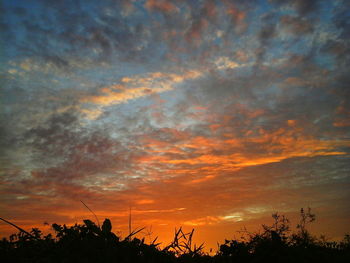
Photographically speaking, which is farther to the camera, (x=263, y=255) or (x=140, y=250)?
(x=263, y=255)

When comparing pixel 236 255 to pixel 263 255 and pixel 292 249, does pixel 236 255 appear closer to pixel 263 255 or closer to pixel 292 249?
pixel 263 255

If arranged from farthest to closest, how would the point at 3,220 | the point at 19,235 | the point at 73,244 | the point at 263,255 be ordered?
1. the point at 263,255
2. the point at 19,235
3. the point at 73,244
4. the point at 3,220

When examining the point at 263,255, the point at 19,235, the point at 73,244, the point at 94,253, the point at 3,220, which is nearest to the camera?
the point at 3,220

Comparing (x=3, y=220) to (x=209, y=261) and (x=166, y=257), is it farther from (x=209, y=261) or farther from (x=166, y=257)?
(x=209, y=261)

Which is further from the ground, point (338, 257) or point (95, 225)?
point (95, 225)

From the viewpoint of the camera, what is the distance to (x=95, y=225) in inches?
205

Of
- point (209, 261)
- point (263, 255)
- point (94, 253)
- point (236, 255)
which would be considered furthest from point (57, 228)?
point (263, 255)

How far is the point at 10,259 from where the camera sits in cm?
436

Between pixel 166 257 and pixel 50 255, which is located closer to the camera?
pixel 50 255

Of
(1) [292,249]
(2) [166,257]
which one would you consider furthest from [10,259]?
(1) [292,249]

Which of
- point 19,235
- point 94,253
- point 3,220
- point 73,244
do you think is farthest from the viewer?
point 19,235

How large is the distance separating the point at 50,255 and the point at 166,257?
191 cm

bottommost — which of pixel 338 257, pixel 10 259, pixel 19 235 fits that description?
A: pixel 338 257

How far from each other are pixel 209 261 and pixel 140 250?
143 centimetres
